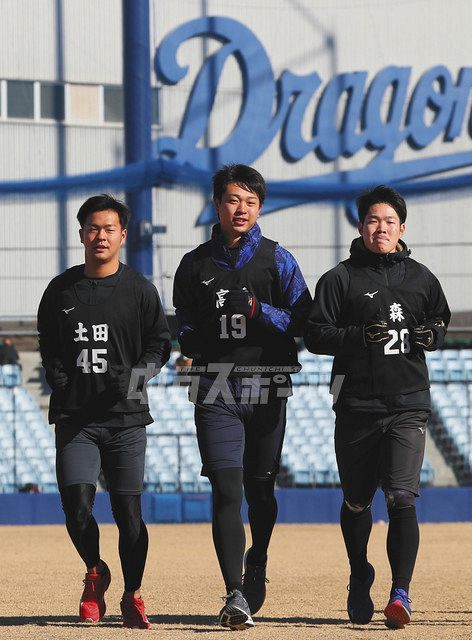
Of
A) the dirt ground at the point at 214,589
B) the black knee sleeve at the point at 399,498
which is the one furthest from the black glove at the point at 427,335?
the dirt ground at the point at 214,589

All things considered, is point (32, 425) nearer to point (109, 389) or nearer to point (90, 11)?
point (90, 11)

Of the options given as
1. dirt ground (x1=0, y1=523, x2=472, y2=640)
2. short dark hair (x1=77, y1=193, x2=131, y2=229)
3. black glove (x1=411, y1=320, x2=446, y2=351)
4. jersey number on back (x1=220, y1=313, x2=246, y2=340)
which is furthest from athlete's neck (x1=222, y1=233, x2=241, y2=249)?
dirt ground (x1=0, y1=523, x2=472, y2=640)

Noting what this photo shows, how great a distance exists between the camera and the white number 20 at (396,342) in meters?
5.80

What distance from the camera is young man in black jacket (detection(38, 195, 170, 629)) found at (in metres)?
5.85

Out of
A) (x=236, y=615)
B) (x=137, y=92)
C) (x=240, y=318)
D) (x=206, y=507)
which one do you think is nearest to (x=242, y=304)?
(x=240, y=318)

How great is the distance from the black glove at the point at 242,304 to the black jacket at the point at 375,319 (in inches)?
10.5

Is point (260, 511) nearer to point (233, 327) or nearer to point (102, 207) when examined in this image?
point (233, 327)

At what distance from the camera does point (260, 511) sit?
611 cm

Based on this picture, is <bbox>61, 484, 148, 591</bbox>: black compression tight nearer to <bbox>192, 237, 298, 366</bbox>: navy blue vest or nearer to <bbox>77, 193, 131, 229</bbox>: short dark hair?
<bbox>192, 237, 298, 366</bbox>: navy blue vest

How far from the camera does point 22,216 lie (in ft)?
71.4

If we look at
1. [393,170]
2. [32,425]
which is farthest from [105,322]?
[393,170]

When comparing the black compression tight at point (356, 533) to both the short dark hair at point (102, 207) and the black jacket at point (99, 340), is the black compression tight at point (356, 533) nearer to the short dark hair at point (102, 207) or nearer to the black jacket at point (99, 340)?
the black jacket at point (99, 340)

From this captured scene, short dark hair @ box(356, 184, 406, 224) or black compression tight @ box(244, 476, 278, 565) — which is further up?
short dark hair @ box(356, 184, 406, 224)

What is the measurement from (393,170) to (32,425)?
8.65m
